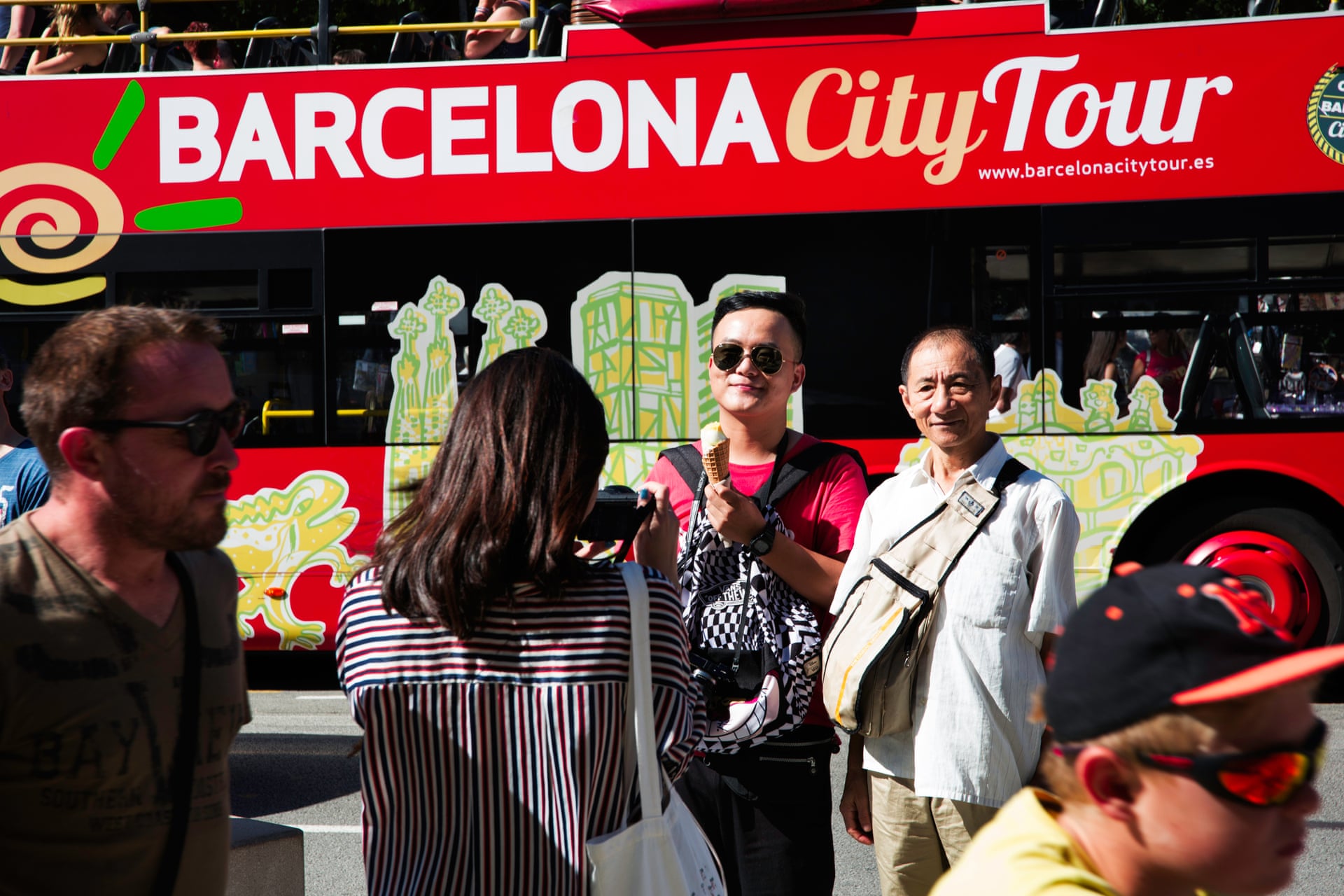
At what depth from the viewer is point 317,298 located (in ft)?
25.8

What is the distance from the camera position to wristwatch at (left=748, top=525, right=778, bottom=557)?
106 inches

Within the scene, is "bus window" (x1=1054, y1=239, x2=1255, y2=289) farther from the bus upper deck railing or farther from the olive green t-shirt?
the olive green t-shirt

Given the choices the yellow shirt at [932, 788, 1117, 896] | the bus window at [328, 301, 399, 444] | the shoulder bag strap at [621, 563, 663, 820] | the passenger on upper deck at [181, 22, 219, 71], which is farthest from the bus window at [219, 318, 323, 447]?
the yellow shirt at [932, 788, 1117, 896]

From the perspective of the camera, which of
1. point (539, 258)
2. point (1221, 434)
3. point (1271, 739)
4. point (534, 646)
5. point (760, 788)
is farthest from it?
point (539, 258)

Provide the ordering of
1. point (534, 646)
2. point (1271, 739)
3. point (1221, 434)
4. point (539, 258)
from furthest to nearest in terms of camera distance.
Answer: point (539, 258)
point (1221, 434)
point (534, 646)
point (1271, 739)

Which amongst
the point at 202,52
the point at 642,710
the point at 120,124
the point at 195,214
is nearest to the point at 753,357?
the point at 642,710

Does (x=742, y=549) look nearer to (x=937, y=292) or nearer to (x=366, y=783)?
(x=366, y=783)

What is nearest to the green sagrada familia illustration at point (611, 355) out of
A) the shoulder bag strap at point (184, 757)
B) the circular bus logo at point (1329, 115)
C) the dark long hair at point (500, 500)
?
the circular bus logo at point (1329, 115)

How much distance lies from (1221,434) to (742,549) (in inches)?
216

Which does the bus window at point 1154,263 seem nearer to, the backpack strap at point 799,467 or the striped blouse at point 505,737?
the backpack strap at point 799,467

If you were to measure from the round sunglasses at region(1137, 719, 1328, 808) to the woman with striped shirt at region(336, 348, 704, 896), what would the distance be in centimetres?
87

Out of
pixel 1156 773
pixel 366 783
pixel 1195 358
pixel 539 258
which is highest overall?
pixel 539 258

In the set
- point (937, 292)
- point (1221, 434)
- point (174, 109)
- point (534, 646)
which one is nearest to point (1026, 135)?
point (937, 292)

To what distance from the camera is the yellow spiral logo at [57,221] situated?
7941 millimetres
